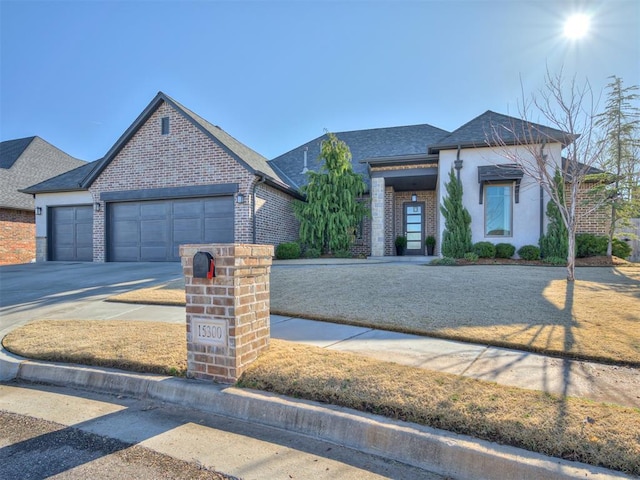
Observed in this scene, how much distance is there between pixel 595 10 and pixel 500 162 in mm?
4755

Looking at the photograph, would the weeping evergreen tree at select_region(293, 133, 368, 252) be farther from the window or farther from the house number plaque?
the house number plaque

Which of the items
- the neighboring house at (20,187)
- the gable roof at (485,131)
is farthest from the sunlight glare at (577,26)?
the neighboring house at (20,187)

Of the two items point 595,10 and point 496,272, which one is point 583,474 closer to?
point 496,272

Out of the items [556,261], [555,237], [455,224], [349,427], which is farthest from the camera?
[455,224]

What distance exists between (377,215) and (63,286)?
34.4 feet

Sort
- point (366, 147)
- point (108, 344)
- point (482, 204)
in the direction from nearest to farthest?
1. point (108, 344)
2. point (482, 204)
3. point (366, 147)

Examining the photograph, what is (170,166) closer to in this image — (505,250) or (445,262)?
(445,262)

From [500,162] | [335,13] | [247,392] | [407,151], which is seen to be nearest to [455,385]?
[247,392]

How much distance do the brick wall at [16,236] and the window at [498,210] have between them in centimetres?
2081

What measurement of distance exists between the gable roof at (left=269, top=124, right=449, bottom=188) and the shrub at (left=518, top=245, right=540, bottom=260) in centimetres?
734

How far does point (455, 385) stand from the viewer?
3.02 m

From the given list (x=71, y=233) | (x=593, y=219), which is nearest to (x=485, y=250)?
(x=593, y=219)

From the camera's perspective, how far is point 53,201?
54.7 feet

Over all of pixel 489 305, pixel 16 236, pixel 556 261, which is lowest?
pixel 489 305
